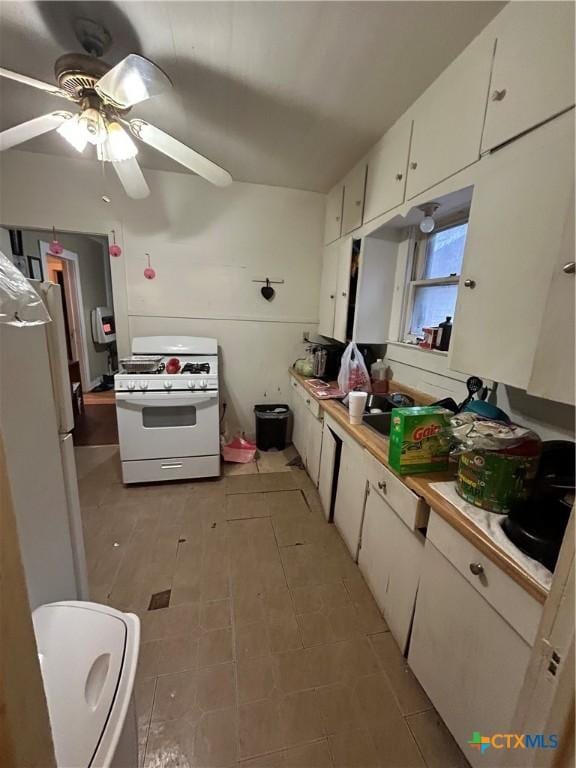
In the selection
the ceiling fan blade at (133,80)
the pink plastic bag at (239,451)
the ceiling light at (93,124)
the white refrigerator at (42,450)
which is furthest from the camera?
the pink plastic bag at (239,451)

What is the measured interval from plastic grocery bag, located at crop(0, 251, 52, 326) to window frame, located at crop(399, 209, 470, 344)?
202cm

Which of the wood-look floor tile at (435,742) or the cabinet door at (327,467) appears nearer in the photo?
the wood-look floor tile at (435,742)

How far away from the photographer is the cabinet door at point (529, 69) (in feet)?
3.01

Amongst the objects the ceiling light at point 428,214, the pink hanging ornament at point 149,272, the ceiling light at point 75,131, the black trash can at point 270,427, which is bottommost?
the black trash can at point 270,427

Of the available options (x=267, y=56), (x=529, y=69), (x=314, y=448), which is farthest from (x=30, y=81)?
(x=314, y=448)

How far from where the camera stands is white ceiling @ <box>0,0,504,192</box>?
117cm

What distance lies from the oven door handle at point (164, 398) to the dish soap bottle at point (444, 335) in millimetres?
1646

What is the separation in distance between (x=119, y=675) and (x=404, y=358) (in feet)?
7.01

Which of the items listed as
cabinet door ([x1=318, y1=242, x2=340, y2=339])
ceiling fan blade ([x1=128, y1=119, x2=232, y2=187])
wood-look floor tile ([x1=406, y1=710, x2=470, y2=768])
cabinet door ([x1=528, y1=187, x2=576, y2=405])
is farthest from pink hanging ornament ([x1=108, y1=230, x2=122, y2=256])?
wood-look floor tile ([x1=406, y1=710, x2=470, y2=768])

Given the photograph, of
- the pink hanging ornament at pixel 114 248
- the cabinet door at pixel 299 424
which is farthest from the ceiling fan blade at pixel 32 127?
the cabinet door at pixel 299 424

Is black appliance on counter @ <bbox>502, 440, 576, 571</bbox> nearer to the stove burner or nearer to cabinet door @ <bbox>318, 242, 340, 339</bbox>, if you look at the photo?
cabinet door @ <bbox>318, 242, 340, 339</bbox>

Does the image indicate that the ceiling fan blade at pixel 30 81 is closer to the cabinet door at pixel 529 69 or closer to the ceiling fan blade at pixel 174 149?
the ceiling fan blade at pixel 174 149

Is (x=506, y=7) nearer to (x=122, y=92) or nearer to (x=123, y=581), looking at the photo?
(x=122, y=92)

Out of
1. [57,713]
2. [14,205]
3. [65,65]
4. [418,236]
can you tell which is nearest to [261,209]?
[418,236]
